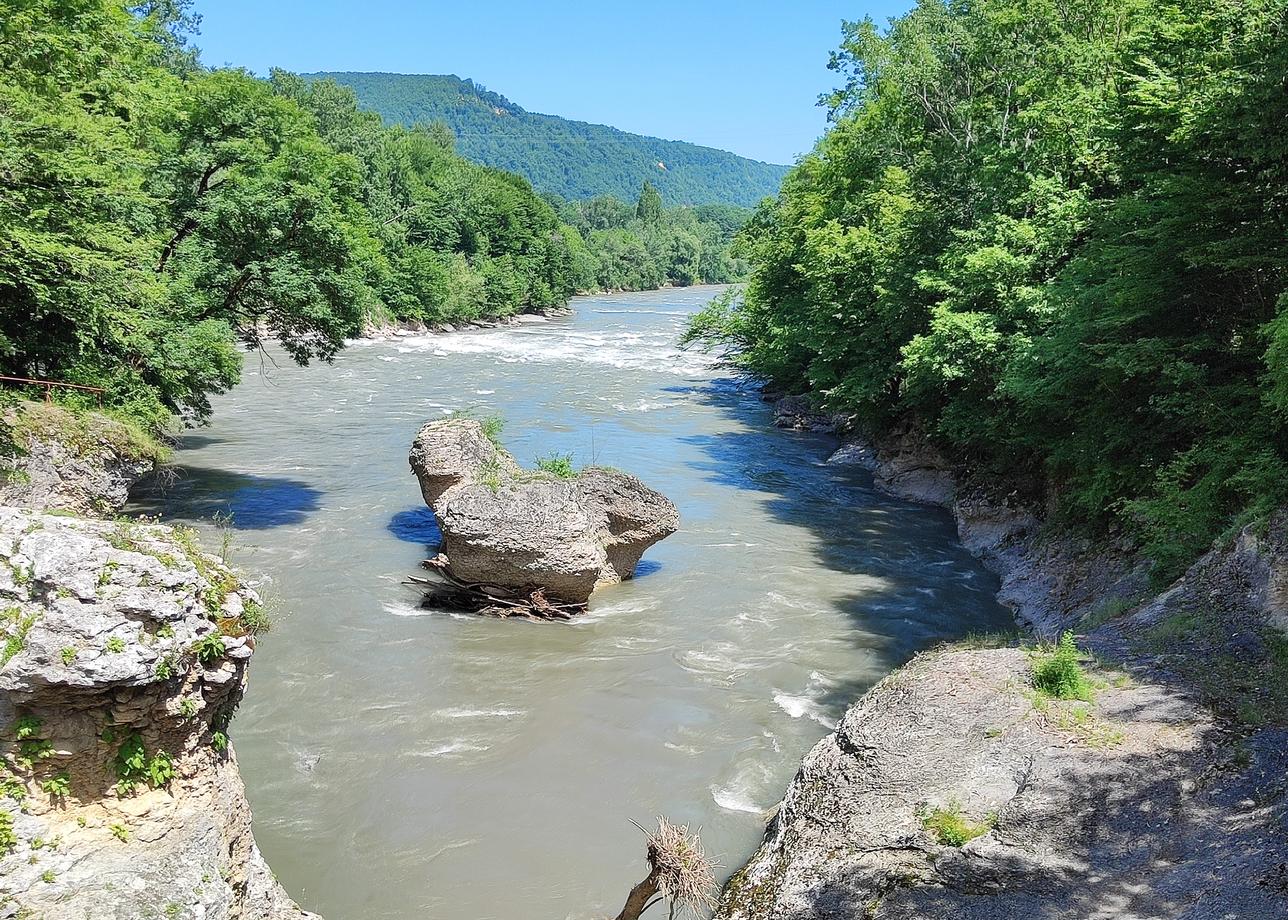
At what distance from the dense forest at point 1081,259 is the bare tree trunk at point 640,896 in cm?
782

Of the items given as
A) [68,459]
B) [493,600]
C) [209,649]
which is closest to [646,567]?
[493,600]

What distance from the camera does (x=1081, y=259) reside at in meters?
17.3

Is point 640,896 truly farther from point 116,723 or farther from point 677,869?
point 116,723

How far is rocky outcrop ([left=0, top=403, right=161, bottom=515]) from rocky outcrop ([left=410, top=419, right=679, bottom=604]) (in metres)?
4.86

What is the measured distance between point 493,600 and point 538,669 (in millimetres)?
2241

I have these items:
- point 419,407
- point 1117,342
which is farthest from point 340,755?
point 419,407

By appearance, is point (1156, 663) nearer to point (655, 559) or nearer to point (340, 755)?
point (340, 755)

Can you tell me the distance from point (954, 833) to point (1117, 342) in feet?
30.3

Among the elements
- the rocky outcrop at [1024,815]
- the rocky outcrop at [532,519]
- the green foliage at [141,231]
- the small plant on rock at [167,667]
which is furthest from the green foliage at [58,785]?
the green foliage at [141,231]

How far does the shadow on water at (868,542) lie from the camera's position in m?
15.7

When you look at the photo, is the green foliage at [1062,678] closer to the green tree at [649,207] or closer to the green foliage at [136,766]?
the green foliage at [136,766]

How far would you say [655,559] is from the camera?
19.1 meters

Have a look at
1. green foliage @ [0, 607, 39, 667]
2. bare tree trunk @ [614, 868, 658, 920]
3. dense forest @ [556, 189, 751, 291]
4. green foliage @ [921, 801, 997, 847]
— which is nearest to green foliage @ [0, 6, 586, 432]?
green foliage @ [0, 607, 39, 667]

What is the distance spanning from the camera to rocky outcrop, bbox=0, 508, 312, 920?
5844 millimetres
